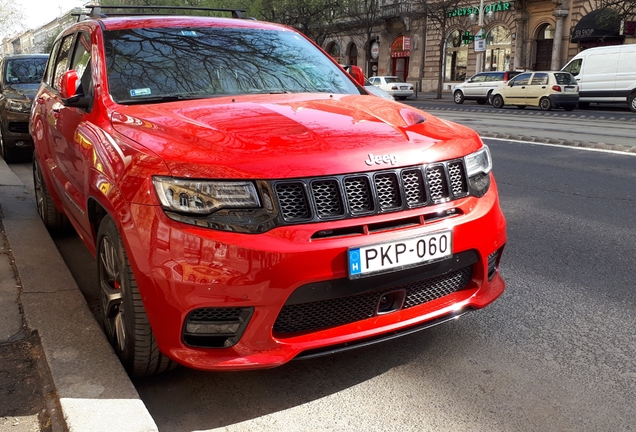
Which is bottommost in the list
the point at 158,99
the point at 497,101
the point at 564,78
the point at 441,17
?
the point at 497,101

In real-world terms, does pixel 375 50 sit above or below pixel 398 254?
above

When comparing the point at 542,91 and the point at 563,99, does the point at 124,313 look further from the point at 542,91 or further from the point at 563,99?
the point at 542,91

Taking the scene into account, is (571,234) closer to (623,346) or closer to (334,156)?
(623,346)

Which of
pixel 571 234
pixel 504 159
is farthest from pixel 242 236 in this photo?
pixel 504 159

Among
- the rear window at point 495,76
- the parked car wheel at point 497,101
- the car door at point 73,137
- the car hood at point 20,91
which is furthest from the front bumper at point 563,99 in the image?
the car door at point 73,137

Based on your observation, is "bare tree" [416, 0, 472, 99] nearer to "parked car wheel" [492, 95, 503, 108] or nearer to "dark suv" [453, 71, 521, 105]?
"dark suv" [453, 71, 521, 105]

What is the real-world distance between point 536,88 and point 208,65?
2415 centimetres

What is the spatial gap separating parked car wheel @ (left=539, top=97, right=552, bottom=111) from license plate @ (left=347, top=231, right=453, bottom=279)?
2404 centimetres

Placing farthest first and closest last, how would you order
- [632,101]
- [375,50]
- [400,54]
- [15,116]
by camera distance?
1. [400,54]
2. [375,50]
3. [632,101]
4. [15,116]

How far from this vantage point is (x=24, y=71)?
11.0 m

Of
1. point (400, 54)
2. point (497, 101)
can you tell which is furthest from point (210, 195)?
point (400, 54)

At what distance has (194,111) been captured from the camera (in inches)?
127

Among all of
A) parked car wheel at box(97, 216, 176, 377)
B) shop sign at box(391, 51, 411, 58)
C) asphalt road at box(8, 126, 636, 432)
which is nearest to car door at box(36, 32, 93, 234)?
parked car wheel at box(97, 216, 176, 377)

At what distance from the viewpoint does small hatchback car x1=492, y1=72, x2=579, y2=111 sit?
24766mm
